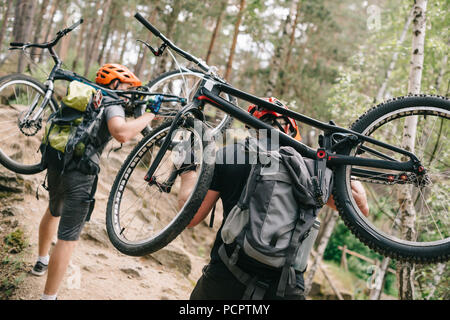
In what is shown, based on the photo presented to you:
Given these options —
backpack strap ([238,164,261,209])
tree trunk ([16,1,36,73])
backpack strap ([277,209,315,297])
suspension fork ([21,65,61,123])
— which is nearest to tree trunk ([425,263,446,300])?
backpack strap ([277,209,315,297])

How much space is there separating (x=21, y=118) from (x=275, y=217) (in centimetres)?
323

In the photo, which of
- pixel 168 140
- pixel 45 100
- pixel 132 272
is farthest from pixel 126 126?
pixel 132 272

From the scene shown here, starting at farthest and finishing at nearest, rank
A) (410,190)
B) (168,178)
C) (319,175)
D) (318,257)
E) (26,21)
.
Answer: (318,257) < (26,21) < (410,190) < (168,178) < (319,175)

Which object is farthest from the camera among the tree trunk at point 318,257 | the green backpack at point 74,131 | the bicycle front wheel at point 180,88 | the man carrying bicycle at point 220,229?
the tree trunk at point 318,257

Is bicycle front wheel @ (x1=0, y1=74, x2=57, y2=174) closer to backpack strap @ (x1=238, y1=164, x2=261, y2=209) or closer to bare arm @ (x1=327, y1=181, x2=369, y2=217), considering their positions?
backpack strap @ (x1=238, y1=164, x2=261, y2=209)

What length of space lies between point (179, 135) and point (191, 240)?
18.8ft

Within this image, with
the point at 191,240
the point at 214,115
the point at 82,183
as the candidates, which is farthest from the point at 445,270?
the point at 82,183

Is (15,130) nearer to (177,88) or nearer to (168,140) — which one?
(177,88)

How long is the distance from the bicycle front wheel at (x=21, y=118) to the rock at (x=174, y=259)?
2.46m

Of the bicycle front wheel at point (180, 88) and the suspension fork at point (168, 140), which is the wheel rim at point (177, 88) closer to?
the bicycle front wheel at point (180, 88)

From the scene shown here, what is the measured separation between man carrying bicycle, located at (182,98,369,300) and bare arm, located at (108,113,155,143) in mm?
685

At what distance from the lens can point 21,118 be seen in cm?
368

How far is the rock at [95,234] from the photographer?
5.07m

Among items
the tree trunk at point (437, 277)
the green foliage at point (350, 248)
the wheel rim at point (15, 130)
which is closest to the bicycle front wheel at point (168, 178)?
the wheel rim at point (15, 130)
